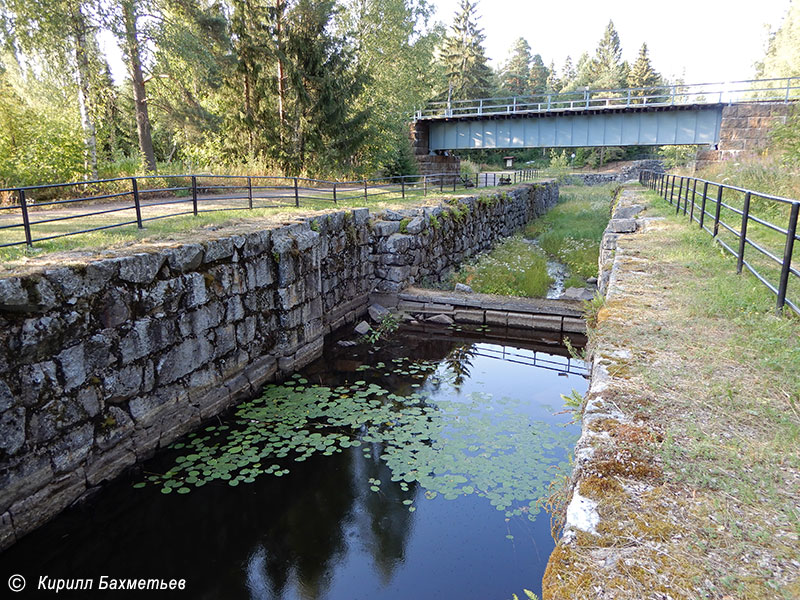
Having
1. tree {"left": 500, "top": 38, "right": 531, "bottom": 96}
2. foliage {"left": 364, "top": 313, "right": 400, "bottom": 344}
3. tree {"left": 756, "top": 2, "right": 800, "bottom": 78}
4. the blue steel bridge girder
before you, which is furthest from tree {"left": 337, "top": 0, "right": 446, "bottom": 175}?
tree {"left": 500, "top": 38, "right": 531, "bottom": 96}

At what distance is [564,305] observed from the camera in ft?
37.2

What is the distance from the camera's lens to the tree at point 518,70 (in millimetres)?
67250

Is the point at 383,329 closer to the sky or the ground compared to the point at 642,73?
closer to the ground

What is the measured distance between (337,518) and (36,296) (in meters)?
3.72

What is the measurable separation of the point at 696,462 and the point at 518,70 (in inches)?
2969

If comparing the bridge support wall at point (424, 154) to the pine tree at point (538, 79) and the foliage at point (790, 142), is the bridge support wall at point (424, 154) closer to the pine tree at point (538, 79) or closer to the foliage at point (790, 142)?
the foliage at point (790, 142)

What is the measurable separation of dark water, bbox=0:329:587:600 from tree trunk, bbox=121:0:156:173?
12.2 m

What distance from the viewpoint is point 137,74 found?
15.6 meters

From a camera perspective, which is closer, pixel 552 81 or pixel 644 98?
pixel 644 98

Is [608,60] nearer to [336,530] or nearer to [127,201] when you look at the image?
[127,201]

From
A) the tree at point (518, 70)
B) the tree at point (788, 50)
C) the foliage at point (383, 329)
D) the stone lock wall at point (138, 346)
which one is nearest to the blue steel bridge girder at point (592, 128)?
the tree at point (788, 50)

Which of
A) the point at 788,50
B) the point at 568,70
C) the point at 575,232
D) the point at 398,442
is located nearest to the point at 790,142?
the point at 575,232

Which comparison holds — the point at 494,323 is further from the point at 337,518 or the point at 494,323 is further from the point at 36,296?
the point at 36,296

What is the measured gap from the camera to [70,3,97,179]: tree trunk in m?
13.4
